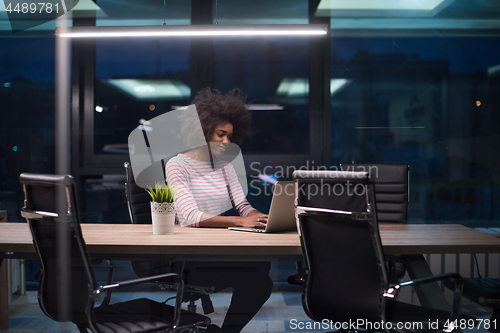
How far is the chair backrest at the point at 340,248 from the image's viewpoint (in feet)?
4.93

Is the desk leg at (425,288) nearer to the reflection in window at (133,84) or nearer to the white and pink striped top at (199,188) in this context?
the white and pink striped top at (199,188)

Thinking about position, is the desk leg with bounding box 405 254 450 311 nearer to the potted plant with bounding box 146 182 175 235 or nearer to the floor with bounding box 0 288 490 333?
the floor with bounding box 0 288 490 333

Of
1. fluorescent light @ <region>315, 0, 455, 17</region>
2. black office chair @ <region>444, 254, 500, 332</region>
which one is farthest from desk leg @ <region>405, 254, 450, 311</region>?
fluorescent light @ <region>315, 0, 455, 17</region>

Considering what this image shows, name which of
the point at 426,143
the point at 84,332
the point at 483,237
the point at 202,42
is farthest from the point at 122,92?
the point at 483,237

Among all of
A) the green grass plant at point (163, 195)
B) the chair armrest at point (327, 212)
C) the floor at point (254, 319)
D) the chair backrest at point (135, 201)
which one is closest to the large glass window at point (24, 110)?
the floor at point (254, 319)

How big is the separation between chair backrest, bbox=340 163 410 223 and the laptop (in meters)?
1.02

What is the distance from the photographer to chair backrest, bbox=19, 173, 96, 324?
152cm

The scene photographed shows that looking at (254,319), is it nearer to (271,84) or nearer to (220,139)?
(220,139)

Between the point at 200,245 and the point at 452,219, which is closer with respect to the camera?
the point at 200,245

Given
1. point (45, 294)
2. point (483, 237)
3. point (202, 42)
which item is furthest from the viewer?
point (202, 42)

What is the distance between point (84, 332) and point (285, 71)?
2854 millimetres

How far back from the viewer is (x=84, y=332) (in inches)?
67.2

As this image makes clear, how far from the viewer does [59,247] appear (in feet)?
5.25

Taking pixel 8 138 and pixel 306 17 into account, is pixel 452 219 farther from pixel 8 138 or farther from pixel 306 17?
pixel 8 138
